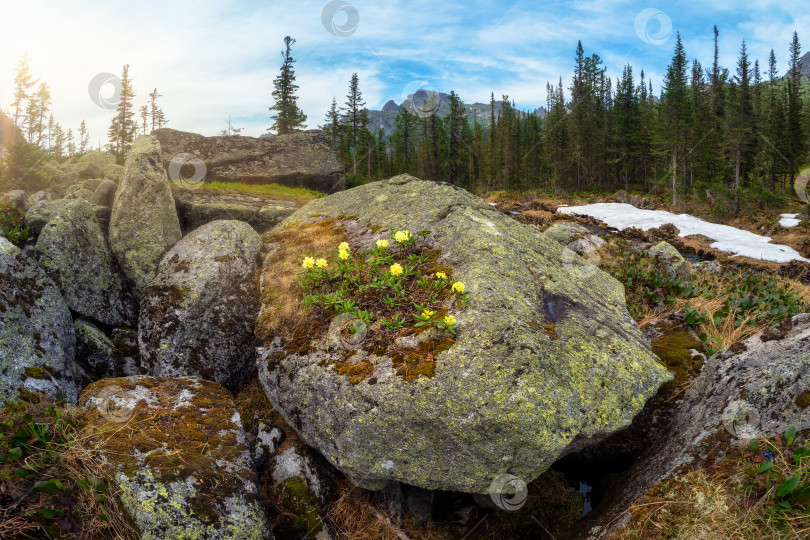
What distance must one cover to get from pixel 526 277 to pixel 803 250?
96.0 feet

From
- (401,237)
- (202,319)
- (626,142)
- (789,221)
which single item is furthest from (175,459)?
(626,142)

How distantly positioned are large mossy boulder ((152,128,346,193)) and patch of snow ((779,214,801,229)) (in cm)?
3571

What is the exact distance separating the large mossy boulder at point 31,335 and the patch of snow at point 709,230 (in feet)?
98.1

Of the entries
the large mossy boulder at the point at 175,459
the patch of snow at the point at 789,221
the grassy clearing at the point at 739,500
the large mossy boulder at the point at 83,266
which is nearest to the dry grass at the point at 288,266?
the large mossy boulder at the point at 175,459

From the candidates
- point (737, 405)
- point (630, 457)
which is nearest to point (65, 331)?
point (630, 457)

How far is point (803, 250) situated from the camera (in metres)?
25.8

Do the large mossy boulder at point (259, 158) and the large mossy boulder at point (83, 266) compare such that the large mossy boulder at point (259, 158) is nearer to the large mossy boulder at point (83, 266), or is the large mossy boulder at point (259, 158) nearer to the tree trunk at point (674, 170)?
the large mossy boulder at point (83, 266)

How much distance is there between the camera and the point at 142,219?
8867mm

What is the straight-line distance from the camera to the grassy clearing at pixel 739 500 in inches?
127

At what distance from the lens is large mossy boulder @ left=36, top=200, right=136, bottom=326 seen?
764 centimetres

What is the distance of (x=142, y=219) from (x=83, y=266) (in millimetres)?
1411

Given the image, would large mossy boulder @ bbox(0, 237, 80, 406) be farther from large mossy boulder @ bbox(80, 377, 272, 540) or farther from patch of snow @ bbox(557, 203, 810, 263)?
patch of snow @ bbox(557, 203, 810, 263)

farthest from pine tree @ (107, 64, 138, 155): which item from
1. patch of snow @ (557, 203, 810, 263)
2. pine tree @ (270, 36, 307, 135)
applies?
patch of snow @ (557, 203, 810, 263)

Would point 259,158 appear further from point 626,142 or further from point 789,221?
point 626,142
